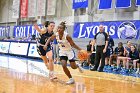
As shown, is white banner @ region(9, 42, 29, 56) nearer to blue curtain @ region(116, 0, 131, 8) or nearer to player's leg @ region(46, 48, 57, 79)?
blue curtain @ region(116, 0, 131, 8)

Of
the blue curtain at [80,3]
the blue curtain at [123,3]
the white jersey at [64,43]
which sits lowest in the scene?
the white jersey at [64,43]

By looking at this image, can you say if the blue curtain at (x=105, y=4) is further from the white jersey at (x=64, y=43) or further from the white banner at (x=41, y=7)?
the white jersey at (x=64, y=43)

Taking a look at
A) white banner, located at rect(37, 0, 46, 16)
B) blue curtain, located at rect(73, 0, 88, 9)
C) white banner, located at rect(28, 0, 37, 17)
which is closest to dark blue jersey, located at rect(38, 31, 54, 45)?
blue curtain, located at rect(73, 0, 88, 9)

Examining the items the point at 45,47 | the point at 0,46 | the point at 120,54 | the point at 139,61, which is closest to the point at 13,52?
the point at 0,46

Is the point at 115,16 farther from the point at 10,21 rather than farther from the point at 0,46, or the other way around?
the point at 10,21

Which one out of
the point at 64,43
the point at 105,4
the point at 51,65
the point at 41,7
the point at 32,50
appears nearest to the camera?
the point at 64,43

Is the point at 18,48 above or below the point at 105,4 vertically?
below

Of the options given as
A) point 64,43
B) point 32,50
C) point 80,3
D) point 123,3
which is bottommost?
point 32,50

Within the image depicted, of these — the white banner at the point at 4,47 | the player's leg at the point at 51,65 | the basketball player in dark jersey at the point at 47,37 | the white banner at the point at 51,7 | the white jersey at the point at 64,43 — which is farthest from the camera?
the white banner at the point at 51,7

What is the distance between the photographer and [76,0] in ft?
63.5

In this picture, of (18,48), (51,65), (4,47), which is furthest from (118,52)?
(4,47)

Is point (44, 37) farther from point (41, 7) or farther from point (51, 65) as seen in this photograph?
point (41, 7)

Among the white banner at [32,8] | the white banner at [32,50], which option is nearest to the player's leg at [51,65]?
the white banner at [32,50]

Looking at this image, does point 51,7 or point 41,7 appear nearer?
point 51,7
